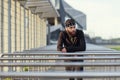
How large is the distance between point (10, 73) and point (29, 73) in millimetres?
178

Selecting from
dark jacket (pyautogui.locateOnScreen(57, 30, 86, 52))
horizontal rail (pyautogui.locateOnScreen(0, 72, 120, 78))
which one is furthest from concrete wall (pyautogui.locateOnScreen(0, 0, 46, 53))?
horizontal rail (pyautogui.locateOnScreen(0, 72, 120, 78))

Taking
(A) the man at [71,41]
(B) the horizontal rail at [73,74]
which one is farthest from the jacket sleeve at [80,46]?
(B) the horizontal rail at [73,74]

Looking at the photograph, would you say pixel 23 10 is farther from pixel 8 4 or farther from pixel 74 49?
pixel 74 49

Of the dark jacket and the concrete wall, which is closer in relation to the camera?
the dark jacket

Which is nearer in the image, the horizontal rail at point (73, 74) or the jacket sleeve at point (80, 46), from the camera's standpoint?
the horizontal rail at point (73, 74)

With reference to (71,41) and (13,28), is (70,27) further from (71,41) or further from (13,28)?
(13,28)

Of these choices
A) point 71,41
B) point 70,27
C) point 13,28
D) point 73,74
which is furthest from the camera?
point 13,28

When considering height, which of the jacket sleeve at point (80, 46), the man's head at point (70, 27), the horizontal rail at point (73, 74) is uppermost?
the man's head at point (70, 27)

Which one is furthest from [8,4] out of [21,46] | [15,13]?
[21,46]

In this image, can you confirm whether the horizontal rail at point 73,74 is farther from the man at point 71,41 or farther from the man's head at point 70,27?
the man at point 71,41

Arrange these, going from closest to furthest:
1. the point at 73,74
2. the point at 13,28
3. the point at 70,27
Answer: the point at 73,74
the point at 70,27
the point at 13,28

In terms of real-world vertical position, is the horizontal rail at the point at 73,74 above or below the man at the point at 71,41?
below

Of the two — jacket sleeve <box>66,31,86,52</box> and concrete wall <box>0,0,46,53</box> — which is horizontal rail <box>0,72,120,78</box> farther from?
concrete wall <box>0,0,46,53</box>

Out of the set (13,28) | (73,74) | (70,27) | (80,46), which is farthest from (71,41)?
(13,28)
